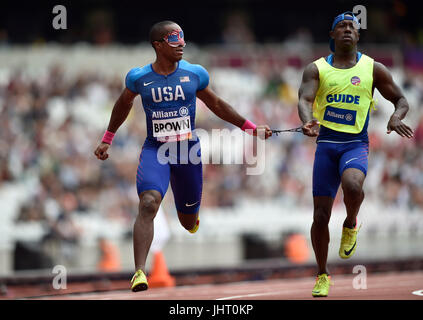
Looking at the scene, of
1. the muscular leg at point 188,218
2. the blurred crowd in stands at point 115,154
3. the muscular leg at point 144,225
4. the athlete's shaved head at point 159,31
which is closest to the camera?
the muscular leg at point 144,225

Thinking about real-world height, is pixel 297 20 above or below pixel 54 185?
above

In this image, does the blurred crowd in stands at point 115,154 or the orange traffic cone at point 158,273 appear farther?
the blurred crowd in stands at point 115,154

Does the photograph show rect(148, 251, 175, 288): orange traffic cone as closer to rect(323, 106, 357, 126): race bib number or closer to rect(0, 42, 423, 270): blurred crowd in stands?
rect(0, 42, 423, 270): blurred crowd in stands

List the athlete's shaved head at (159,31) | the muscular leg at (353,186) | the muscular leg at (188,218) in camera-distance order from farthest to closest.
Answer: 1. the muscular leg at (188,218)
2. the athlete's shaved head at (159,31)
3. the muscular leg at (353,186)

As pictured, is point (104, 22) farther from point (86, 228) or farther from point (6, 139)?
point (86, 228)

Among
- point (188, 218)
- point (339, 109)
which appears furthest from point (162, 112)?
point (339, 109)

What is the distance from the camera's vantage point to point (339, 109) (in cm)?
941

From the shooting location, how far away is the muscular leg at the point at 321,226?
9.40m

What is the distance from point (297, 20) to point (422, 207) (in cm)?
1070

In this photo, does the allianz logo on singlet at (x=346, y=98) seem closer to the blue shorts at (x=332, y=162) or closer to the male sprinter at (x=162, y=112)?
the blue shorts at (x=332, y=162)

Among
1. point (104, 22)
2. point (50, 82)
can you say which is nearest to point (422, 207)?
point (50, 82)

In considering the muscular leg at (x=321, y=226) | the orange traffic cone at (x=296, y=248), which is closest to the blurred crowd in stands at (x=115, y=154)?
the orange traffic cone at (x=296, y=248)

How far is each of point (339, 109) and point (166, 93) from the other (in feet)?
6.22

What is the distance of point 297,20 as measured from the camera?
3011 centimetres
